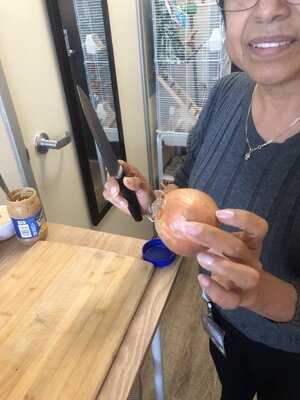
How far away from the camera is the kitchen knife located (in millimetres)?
565

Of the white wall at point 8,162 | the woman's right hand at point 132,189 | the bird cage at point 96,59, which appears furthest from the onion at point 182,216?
the bird cage at point 96,59

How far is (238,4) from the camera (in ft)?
1.72

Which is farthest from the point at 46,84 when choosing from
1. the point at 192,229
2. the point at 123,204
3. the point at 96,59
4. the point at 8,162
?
the point at 192,229

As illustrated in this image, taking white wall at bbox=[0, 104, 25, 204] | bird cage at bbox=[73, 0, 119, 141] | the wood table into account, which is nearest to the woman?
the wood table

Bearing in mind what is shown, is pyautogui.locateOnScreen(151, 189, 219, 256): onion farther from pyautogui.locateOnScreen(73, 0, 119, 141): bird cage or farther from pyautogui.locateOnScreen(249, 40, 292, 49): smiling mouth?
pyautogui.locateOnScreen(73, 0, 119, 141): bird cage

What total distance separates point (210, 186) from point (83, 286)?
0.33 metres

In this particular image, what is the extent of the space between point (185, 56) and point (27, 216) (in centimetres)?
114

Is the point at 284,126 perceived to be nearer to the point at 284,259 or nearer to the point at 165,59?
the point at 284,259

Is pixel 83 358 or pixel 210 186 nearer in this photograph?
pixel 83 358

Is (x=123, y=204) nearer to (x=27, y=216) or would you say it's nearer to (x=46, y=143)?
(x=27, y=216)

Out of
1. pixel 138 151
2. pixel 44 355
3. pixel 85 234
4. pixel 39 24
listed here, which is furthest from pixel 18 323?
pixel 138 151

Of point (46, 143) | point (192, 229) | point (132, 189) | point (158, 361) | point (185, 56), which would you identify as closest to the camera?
point (192, 229)

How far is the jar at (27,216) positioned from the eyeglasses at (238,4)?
1.75 feet

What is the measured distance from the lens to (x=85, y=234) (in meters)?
0.79
